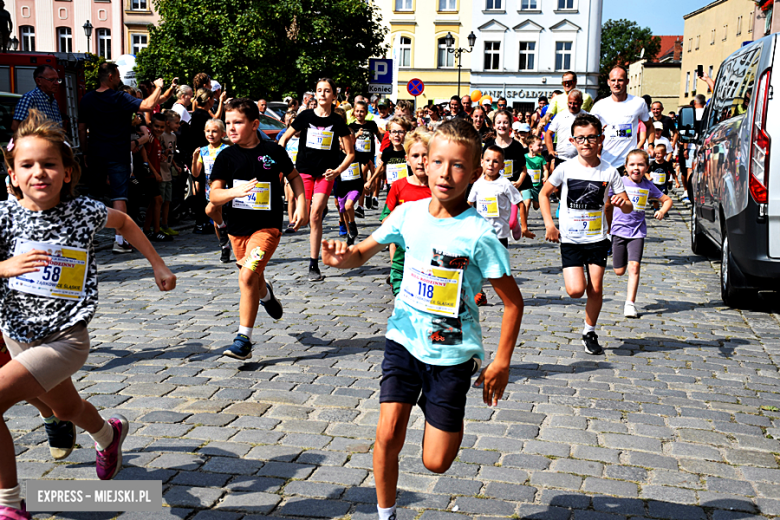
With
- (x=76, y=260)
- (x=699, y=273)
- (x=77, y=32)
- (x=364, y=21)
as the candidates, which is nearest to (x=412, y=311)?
(x=76, y=260)

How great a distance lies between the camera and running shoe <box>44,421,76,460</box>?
13.1 ft

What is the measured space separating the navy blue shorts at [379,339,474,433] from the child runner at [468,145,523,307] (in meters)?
4.89

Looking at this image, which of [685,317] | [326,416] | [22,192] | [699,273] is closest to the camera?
[22,192]

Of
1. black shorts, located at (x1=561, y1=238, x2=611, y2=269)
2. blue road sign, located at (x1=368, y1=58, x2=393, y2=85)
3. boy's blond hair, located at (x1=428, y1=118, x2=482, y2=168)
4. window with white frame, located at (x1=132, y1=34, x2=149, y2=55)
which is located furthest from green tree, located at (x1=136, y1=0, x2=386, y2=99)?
boy's blond hair, located at (x1=428, y1=118, x2=482, y2=168)

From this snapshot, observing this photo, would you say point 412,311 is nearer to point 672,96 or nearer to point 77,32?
point 77,32

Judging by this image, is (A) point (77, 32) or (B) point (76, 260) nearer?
(B) point (76, 260)

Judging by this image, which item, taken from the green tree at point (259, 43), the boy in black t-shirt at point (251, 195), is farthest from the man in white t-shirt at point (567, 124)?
the green tree at point (259, 43)

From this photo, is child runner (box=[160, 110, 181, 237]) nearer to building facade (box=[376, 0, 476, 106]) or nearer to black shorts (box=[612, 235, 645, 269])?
black shorts (box=[612, 235, 645, 269])

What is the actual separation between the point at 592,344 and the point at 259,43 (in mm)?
33998

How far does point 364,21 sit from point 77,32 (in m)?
26.6

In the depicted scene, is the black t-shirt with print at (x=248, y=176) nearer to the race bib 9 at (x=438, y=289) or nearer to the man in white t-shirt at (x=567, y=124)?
the race bib 9 at (x=438, y=289)

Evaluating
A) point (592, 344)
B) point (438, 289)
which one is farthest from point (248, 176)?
point (438, 289)

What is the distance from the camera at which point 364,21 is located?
1674 inches

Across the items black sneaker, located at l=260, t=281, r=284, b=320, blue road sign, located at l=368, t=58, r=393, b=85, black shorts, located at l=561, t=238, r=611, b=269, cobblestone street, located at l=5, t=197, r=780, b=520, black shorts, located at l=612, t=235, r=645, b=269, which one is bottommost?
cobblestone street, located at l=5, t=197, r=780, b=520
